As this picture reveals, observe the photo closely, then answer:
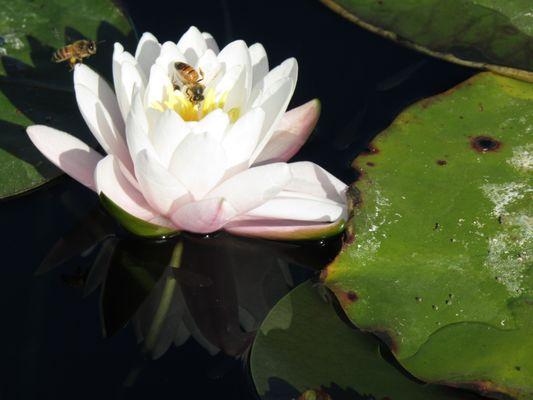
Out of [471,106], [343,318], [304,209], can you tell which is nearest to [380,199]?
[304,209]

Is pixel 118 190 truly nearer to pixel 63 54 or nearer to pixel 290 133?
pixel 290 133

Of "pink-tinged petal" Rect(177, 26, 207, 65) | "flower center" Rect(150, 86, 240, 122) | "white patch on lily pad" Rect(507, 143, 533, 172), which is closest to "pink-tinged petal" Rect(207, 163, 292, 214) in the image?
"flower center" Rect(150, 86, 240, 122)

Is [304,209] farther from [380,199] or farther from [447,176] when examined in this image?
[447,176]

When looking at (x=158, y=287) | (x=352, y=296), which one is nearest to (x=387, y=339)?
(x=352, y=296)

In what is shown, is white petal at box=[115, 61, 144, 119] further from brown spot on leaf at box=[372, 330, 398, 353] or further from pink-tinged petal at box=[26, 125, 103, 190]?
brown spot on leaf at box=[372, 330, 398, 353]

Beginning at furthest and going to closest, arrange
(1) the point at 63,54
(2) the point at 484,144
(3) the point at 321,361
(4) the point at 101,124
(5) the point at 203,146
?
(1) the point at 63,54, (2) the point at 484,144, (4) the point at 101,124, (3) the point at 321,361, (5) the point at 203,146
